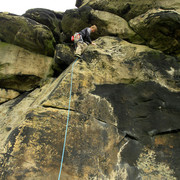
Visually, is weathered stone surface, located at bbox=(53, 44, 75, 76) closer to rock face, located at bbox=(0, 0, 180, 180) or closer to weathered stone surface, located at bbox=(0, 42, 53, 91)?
weathered stone surface, located at bbox=(0, 42, 53, 91)

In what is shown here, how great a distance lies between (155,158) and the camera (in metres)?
5.10

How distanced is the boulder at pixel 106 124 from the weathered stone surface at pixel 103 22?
64.1 inches

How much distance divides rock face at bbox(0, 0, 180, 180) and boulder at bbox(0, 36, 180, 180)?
0.03m

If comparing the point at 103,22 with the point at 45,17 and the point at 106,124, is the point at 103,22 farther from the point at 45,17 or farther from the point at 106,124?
the point at 106,124

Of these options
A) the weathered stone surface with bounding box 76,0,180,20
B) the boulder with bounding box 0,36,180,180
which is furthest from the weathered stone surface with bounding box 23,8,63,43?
the boulder with bounding box 0,36,180,180

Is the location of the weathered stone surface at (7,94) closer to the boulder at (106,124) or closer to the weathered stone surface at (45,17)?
the boulder at (106,124)

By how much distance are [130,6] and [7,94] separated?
8.97m

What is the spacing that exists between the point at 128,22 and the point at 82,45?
11.5ft

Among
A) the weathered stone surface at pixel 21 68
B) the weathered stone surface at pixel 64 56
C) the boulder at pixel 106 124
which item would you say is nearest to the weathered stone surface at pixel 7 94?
the weathered stone surface at pixel 21 68

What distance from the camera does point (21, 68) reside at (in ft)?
31.5

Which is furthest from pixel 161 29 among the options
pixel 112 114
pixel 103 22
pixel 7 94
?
pixel 7 94

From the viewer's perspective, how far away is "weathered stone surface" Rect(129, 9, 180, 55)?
6984 mm

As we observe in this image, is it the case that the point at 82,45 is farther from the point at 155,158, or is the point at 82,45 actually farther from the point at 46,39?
the point at 155,158

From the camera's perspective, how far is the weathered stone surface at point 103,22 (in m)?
8.47
